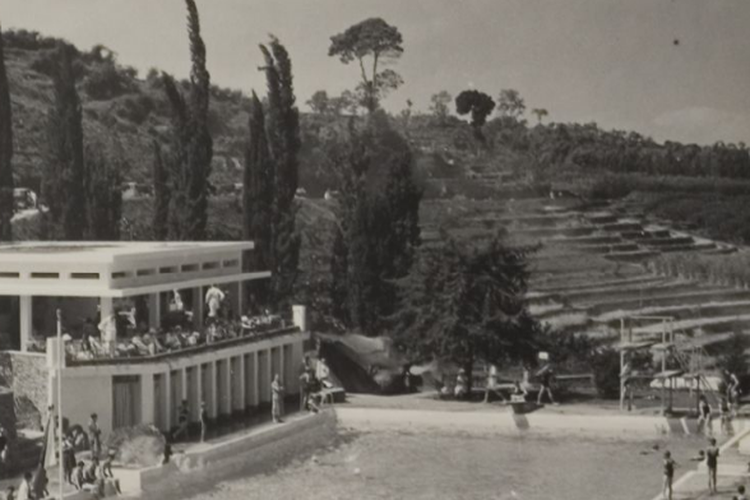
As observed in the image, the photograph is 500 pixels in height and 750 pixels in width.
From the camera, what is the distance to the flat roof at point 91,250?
33750mm

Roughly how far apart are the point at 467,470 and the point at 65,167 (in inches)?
822

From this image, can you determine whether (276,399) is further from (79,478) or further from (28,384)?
(79,478)

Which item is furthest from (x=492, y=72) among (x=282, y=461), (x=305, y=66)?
(x=282, y=461)

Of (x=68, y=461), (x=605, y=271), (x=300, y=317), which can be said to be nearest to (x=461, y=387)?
(x=300, y=317)

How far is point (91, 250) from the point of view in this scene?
37.1 metres

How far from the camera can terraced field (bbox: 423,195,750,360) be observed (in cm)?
5306

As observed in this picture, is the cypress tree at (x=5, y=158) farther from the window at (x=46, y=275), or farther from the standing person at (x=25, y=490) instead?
the standing person at (x=25, y=490)

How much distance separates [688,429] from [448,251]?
326 inches

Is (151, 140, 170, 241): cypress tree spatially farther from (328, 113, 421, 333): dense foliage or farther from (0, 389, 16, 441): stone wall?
(0, 389, 16, 441): stone wall

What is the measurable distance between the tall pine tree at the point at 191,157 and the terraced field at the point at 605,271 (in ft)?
45.0

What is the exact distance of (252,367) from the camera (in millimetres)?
37688

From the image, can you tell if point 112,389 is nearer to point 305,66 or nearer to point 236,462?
point 236,462

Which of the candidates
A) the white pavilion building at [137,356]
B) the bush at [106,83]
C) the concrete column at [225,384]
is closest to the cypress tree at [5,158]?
the white pavilion building at [137,356]

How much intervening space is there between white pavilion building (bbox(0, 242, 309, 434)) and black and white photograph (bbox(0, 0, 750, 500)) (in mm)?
80
